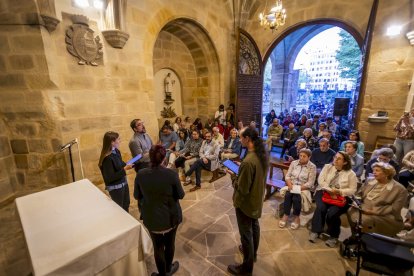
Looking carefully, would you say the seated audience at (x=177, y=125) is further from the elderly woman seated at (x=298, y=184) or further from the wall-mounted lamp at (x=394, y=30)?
the wall-mounted lamp at (x=394, y=30)

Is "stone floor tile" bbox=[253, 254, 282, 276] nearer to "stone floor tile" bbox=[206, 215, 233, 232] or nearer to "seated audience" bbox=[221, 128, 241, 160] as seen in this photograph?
"stone floor tile" bbox=[206, 215, 233, 232]

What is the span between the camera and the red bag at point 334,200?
2.60 meters

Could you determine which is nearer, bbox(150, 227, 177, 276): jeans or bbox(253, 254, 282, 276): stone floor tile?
bbox(150, 227, 177, 276): jeans

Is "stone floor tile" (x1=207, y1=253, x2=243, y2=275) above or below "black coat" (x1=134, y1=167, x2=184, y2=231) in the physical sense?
below

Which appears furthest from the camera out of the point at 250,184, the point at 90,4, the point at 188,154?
the point at 188,154

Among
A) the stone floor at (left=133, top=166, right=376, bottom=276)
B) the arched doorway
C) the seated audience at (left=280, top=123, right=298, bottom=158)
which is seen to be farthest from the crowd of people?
the arched doorway

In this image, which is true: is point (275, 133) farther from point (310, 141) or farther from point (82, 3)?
point (82, 3)

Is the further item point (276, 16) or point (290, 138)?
point (290, 138)

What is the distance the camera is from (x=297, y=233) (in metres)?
2.83

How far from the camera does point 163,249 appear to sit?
199cm

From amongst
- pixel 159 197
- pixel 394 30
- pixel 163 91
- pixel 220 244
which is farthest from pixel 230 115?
pixel 159 197

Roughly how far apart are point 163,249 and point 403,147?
467cm

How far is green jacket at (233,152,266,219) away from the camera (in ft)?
6.19

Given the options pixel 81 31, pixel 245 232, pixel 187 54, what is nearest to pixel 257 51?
pixel 187 54
